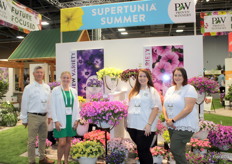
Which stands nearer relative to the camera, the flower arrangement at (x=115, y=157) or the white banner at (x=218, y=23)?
the flower arrangement at (x=115, y=157)

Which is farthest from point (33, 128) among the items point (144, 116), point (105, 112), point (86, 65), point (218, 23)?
point (218, 23)

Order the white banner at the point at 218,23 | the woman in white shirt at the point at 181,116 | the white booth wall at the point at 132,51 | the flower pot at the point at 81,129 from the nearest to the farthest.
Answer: the woman in white shirt at the point at 181,116
the flower pot at the point at 81,129
the white booth wall at the point at 132,51
the white banner at the point at 218,23

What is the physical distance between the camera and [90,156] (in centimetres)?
327

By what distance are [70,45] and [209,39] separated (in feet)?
49.0

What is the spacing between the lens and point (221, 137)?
3.90 meters

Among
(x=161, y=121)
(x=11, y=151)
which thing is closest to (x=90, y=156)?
(x=161, y=121)

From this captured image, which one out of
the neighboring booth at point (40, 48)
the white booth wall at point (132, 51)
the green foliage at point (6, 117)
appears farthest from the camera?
the neighboring booth at point (40, 48)

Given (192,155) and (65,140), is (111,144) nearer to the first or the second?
(65,140)

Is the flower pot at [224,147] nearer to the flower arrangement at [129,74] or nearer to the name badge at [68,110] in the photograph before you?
the flower arrangement at [129,74]

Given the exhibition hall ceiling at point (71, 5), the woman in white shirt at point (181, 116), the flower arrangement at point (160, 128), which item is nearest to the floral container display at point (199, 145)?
the flower arrangement at point (160, 128)

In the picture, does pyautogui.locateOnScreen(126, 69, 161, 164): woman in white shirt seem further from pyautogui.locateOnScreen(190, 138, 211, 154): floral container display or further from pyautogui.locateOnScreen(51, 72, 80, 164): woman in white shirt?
pyautogui.locateOnScreen(190, 138, 211, 154): floral container display

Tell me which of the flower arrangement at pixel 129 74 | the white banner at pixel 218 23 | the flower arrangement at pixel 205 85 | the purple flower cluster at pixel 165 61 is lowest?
the flower arrangement at pixel 205 85

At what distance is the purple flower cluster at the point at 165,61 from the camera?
461cm

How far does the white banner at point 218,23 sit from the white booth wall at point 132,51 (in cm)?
372
